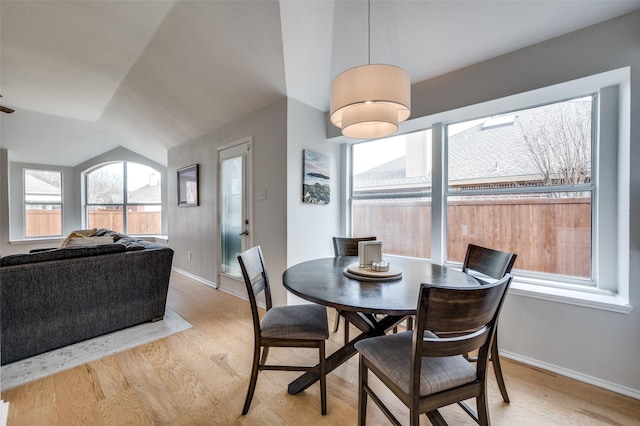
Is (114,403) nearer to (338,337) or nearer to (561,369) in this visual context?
(338,337)

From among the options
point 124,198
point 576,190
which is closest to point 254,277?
point 576,190

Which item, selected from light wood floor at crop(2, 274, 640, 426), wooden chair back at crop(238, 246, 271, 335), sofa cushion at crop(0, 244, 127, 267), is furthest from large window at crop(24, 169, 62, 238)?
wooden chair back at crop(238, 246, 271, 335)

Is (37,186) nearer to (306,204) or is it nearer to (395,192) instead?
(306,204)

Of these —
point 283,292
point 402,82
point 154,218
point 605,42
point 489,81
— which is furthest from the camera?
point 154,218

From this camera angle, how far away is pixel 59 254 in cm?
212

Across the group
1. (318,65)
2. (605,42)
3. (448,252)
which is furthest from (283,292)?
(605,42)

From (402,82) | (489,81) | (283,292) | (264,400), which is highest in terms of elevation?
(489,81)

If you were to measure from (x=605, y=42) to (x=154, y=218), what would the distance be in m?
7.22

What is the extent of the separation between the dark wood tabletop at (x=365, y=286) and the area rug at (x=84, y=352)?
1.66m

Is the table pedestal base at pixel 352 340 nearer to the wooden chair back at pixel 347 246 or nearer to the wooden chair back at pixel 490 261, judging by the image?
the wooden chair back at pixel 490 261

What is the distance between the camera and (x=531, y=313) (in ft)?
6.48

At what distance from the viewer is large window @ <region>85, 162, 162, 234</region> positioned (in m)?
6.02

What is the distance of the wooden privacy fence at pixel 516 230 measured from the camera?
2.04 metres

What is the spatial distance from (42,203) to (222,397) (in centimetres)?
705
